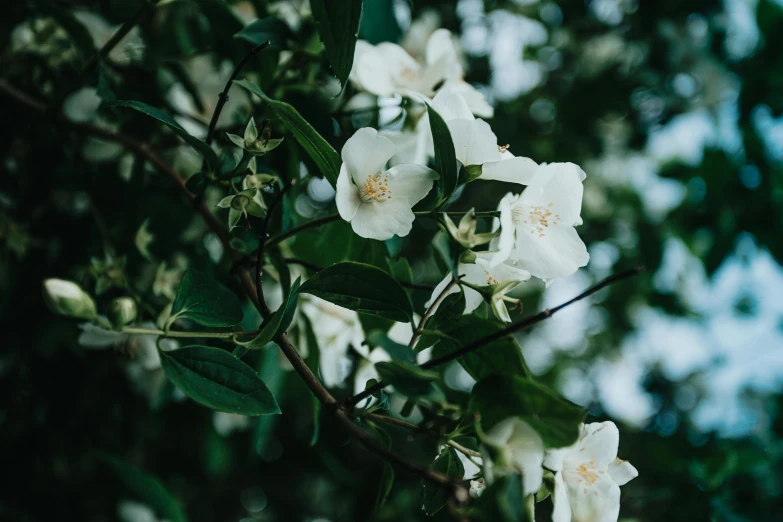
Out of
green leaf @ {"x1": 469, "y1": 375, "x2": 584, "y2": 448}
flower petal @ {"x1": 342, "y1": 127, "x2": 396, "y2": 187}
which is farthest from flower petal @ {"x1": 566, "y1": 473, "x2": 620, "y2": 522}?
flower petal @ {"x1": 342, "y1": 127, "x2": 396, "y2": 187}

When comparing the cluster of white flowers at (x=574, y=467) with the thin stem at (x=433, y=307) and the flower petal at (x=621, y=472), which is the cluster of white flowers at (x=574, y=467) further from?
the thin stem at (x=433, y=307)

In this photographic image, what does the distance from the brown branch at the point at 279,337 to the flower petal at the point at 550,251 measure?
20 centimetres

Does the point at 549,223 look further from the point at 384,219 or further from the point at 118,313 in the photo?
the point at 118,313

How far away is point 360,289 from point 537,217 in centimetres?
18

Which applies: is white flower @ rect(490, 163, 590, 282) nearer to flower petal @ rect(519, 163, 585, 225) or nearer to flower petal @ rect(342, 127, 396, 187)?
flower petal @ rect(519, 163, 585, 225)

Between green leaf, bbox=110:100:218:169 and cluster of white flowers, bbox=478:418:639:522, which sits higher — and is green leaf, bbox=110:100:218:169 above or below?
above

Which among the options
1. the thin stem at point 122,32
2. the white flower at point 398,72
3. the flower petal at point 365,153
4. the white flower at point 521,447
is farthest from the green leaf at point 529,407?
the thin stem at point 122,32

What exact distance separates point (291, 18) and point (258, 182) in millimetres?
606

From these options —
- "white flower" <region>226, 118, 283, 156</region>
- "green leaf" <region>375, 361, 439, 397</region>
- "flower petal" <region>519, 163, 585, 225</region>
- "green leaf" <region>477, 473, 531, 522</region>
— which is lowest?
"green leaf" <region>477, 473, 531, 522</region>

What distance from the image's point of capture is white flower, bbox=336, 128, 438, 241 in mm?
564

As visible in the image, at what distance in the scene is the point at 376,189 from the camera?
570 millimetres

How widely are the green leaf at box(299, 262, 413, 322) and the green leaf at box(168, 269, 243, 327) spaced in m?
0.09

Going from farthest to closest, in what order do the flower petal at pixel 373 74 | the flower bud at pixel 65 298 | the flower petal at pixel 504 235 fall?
1. the flower petal at pixel 373 74
2. the flower bud at pixel 65 298
3. the flower petal at pixel 504 235

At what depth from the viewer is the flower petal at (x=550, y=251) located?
56cm
